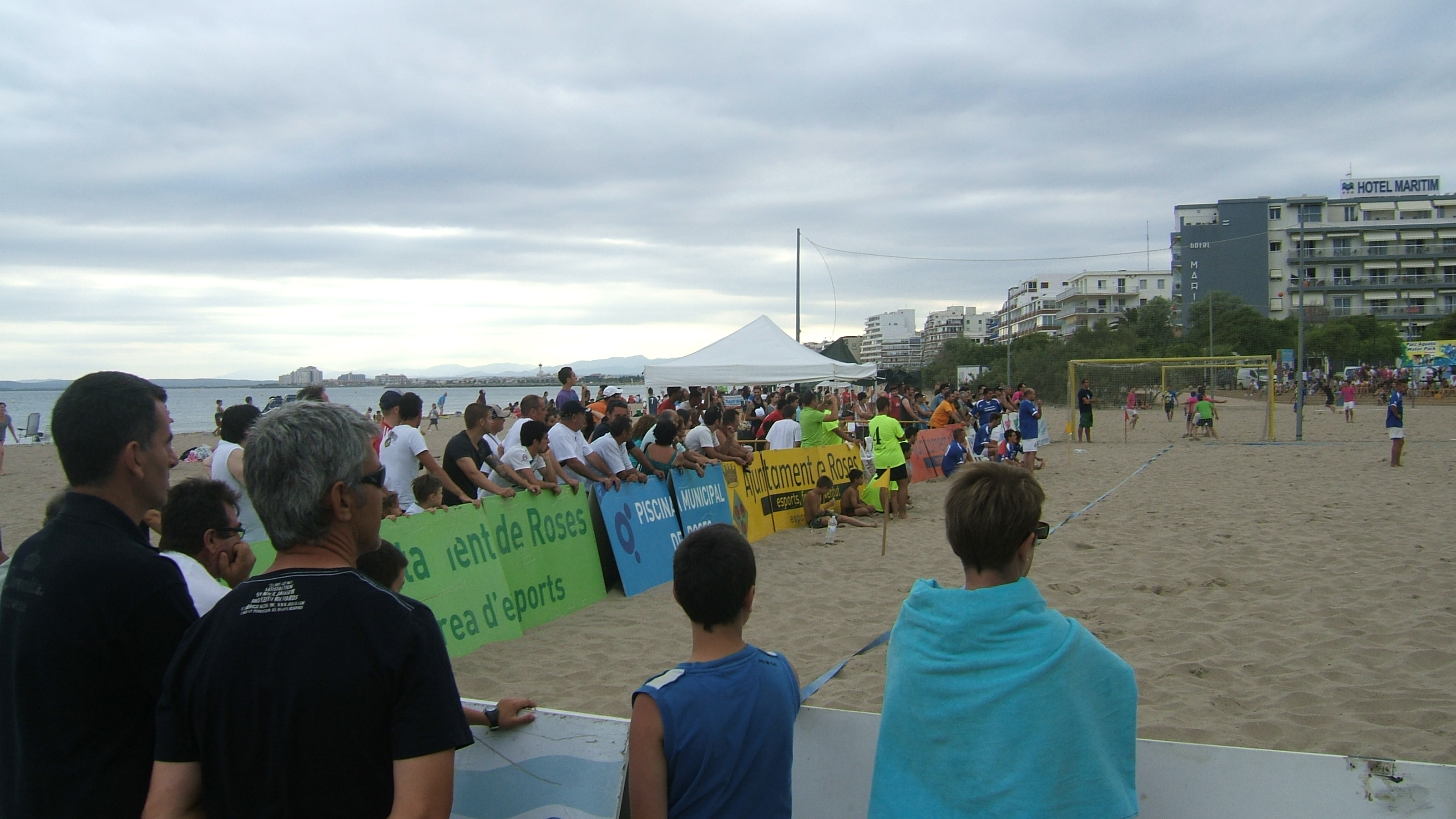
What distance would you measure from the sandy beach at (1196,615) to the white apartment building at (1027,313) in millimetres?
109644

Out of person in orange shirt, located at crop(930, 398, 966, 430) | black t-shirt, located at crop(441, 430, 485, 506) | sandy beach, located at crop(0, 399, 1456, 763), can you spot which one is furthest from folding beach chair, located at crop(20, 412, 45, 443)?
black t-shirt, located at crop(441, 430, 485, 506)

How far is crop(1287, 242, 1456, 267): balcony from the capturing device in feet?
260

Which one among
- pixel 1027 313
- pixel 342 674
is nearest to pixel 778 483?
pixel 342 674

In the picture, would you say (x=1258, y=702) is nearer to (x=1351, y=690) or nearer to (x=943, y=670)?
(x=1351, y=690)

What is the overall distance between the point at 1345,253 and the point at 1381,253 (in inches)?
114

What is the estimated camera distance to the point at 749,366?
56.9 feet

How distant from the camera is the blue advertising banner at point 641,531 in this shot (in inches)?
313

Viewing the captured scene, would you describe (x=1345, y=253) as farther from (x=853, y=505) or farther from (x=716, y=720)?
(x=716, y=720)

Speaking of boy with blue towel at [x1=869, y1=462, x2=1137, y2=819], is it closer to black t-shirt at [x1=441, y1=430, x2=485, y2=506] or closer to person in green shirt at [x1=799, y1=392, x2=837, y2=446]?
black t-shirt at [x1=441, y1=430, x2=485, y2=506]

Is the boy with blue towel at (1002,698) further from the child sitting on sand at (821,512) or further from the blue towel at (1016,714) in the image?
the child sitting on sand at (821,512)

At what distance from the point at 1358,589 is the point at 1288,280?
305 feet

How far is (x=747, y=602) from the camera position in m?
2.04

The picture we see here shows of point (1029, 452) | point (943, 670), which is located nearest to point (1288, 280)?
point (1029, 452)

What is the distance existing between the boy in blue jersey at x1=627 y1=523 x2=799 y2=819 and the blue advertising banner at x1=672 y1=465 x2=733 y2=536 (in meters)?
6.82
